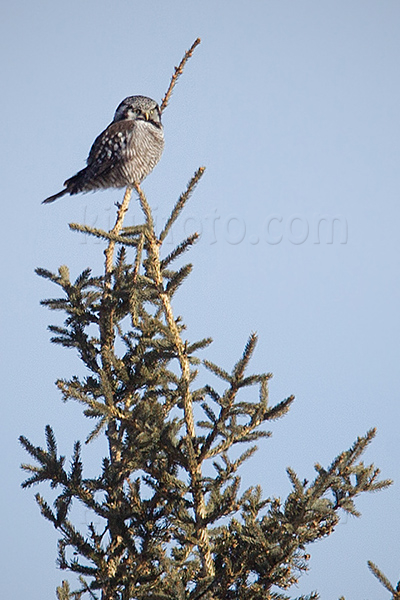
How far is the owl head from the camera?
22.9 ft

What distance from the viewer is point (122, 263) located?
175 inches

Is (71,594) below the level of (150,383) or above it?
below

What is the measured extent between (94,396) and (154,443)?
592mm

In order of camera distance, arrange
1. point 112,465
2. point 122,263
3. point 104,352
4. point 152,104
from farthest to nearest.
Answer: point 152,104, point 122,263, point 104,352, point 112,465

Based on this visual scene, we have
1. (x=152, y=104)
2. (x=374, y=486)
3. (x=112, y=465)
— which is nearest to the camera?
(x=374, y=486)

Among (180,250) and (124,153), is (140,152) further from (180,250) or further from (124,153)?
(180,250)

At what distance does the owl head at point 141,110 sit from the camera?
6984mm

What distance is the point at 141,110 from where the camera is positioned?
7004 millimetres

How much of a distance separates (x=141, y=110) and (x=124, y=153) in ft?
2.11

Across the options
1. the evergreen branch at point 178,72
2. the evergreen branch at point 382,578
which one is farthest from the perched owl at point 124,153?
the evergreen branch at point 382,578

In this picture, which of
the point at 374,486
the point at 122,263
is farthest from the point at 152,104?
the point at 374,486

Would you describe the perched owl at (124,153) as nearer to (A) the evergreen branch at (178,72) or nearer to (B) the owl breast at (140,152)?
(B) the owl breast at (140,152)

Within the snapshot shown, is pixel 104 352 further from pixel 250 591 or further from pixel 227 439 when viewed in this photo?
pixel 250 591

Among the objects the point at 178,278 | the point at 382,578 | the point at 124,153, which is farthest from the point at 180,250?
the point at 124,153
